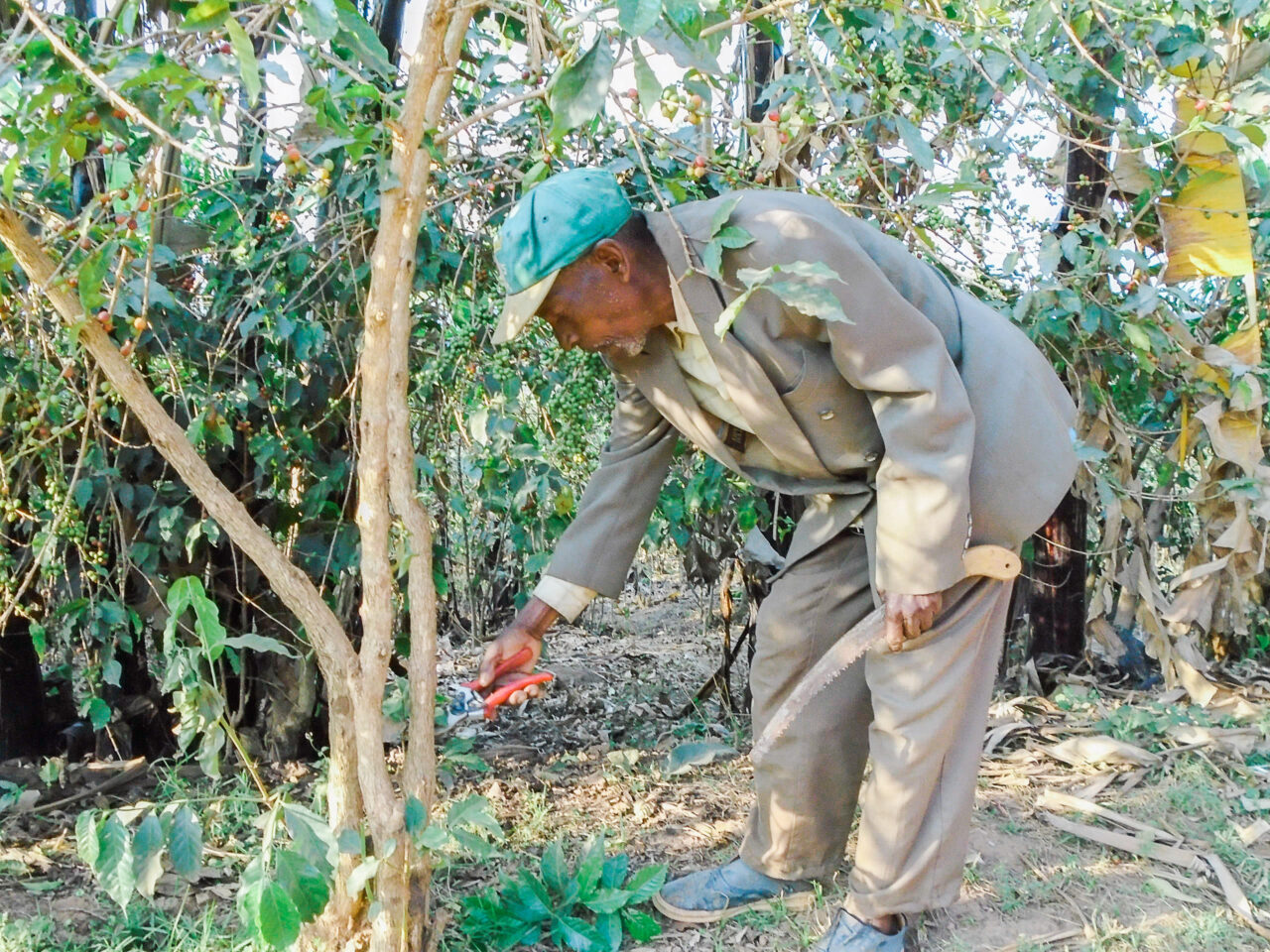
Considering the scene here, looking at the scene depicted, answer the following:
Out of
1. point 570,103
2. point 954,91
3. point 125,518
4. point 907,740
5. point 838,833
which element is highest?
point 954,91

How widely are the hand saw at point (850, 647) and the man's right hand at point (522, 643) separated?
0.52 meters

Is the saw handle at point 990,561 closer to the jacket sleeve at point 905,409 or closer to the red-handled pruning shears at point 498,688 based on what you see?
the jacket sleeve at point 905,409

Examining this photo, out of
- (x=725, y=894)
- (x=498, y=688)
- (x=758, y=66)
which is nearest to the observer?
(x=498, y=688)

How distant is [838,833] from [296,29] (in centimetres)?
212

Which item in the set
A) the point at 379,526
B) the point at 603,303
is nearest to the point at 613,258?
the point at 603,303

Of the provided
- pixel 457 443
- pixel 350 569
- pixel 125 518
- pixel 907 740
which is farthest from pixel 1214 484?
pixel 125 518

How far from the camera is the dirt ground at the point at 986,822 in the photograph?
8.20 feet

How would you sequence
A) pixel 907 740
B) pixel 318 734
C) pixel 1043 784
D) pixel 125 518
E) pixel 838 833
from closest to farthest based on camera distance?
pixel 907 740, pixel 838 833, pixel 125 518, pixel 1043 784, pixel 318 734

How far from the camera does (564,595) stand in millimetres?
2498

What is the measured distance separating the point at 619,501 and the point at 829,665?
60cm

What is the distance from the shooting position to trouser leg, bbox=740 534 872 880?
250 cm

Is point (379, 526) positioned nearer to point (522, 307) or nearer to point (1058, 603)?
point (522, 307)

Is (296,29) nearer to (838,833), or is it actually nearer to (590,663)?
(838,833)

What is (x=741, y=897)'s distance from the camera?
260 centimetres
